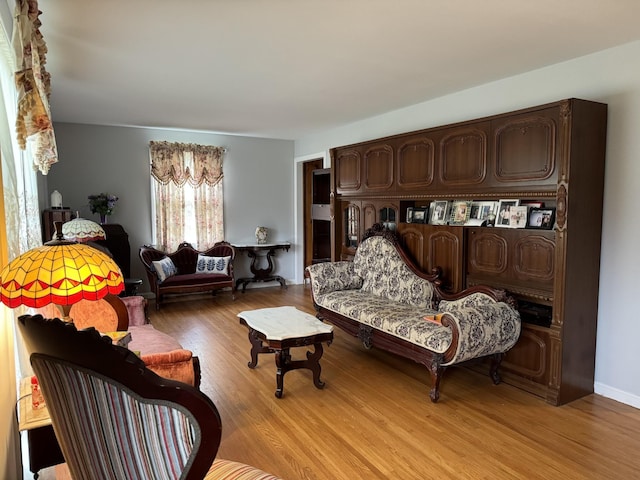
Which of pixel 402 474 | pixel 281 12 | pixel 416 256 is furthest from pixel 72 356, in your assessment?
pixel 416 256

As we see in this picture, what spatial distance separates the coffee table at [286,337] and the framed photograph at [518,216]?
1.73 m

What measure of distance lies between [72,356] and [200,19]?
90.6 inches

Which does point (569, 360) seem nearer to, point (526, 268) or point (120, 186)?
point (526, 268)

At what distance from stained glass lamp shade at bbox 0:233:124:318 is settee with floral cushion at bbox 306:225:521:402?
231 cm

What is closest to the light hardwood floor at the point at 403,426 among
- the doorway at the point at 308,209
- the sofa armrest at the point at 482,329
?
the sofa armrest at the point at 482,329

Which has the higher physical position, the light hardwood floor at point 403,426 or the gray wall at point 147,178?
the gray wall at point 147,178

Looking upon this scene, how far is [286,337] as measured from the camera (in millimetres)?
3268

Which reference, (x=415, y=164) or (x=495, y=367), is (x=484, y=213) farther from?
(x=495, y=367)

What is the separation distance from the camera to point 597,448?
2604 millimetres

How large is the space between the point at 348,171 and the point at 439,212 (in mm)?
1510

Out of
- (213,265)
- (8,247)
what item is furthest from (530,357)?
(213,265)

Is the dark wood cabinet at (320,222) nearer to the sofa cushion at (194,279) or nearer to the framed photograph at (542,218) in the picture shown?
the sofa cushion at (194,279)

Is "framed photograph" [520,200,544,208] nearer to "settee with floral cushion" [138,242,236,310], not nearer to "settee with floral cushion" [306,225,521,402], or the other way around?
"settee with floral cushion" [306,225,521,402]

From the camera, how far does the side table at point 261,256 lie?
7105 mm
